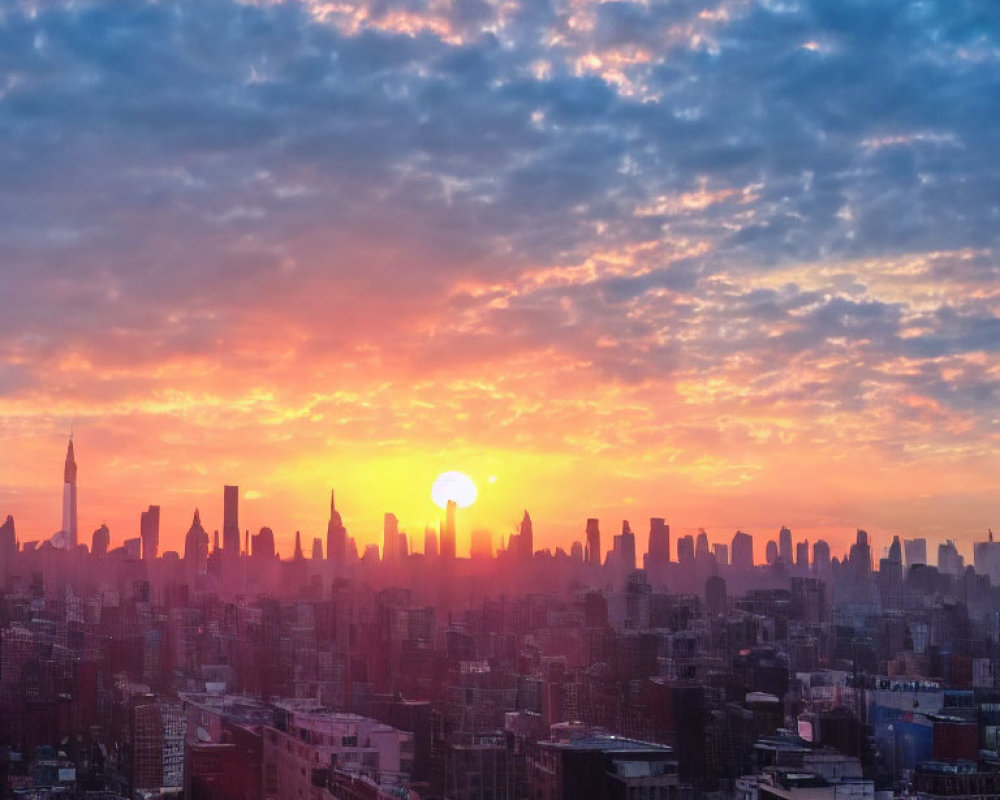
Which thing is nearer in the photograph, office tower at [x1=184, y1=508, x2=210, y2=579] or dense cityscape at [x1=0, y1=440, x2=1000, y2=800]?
dense cityscape at [x1=0, y1=440, x2=1000, y2=800]

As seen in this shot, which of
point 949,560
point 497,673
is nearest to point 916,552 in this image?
point 949,560

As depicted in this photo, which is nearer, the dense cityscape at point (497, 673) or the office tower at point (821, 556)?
the dense cityscape at point (497, 673)

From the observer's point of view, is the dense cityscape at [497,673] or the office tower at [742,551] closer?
the dense cityscape at [497,673]

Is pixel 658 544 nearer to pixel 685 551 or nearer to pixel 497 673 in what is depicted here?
pixel 685 551

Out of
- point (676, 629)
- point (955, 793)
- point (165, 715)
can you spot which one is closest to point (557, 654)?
point (676, 629)

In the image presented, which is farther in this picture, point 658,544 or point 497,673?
point 658,544
